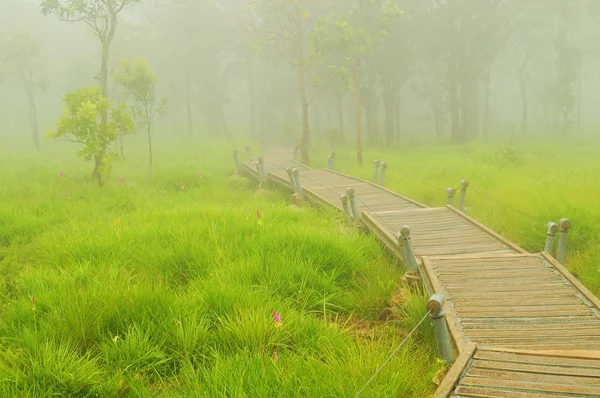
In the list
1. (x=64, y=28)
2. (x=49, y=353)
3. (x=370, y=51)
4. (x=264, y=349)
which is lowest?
(x=264, y=349)

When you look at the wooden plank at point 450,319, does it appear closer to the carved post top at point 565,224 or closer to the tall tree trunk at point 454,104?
the carved post top at point 565,224

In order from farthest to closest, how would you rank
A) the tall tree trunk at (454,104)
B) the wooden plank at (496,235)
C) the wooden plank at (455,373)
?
the tall tree trunk at (454,104) → the wooden plank at (496,235) → the wooden plank at (455,373)

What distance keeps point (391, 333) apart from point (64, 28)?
2591 inches

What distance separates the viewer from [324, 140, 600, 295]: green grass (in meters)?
7.34

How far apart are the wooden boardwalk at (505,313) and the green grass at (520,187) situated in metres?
0.97

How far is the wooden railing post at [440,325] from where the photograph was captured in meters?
3.49

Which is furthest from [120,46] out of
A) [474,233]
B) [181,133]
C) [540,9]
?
[474,233]

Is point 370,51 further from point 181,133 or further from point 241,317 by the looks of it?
point 241,317

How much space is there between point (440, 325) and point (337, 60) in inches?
948

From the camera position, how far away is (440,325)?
3666mm

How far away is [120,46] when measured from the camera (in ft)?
120

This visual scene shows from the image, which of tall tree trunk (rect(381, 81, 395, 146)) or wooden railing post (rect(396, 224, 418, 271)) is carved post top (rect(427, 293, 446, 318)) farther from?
tall tree trunk (rect(381, 81, 395, 146))

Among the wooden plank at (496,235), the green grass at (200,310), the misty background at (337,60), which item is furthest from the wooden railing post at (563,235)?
the misty background at (337,60)

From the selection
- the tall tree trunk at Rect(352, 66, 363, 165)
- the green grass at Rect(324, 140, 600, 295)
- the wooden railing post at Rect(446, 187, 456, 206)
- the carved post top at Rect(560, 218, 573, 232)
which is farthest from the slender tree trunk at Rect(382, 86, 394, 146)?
the carved post top at Rect(560, 218, 573, 232)
